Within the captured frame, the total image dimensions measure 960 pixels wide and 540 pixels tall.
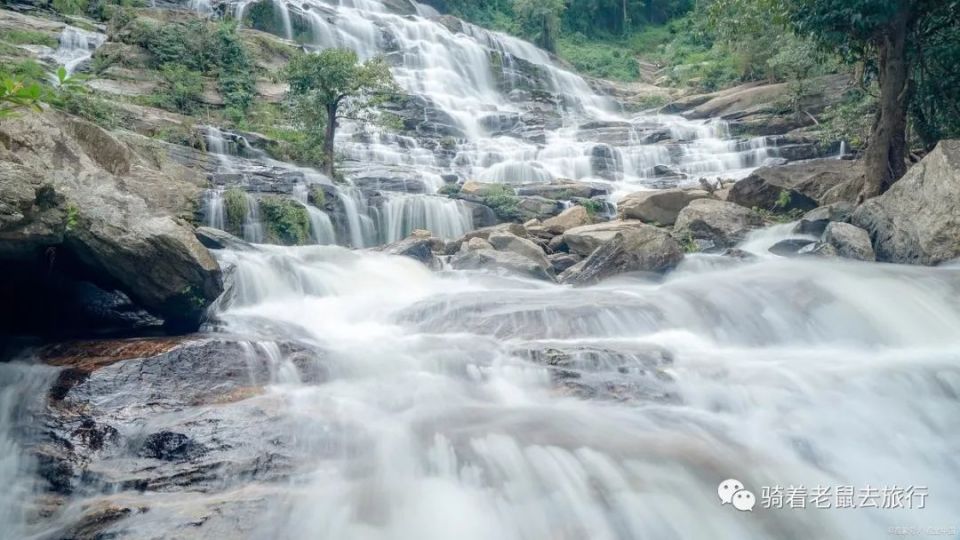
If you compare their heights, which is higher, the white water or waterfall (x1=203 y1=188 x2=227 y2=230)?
waterfall (x1=203 y1=188 x2=227 y2=230)

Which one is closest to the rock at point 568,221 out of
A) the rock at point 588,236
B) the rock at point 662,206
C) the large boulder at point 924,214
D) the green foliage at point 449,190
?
the rock at point 588,236

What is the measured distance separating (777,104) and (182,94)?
18.3 m

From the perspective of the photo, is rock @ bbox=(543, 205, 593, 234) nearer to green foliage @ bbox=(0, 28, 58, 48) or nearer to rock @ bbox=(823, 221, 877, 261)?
rock @ bbox=(823, 221, 877, 261)

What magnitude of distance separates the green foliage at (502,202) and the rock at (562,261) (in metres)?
3.12

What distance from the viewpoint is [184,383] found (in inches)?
211

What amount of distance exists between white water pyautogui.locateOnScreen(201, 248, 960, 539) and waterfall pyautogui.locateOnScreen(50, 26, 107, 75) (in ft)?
40.6

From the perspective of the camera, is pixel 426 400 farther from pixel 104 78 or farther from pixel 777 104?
pixel 777 104

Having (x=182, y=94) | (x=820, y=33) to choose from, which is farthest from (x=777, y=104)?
(x=182, y=94)

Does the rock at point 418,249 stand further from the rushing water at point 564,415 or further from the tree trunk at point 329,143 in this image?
the tree trunk at point 329,143

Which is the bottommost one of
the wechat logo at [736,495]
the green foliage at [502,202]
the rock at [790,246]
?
the wechat logo at [736,495]

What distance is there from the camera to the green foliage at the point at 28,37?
16.9m

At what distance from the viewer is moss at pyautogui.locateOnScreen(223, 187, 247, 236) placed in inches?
457

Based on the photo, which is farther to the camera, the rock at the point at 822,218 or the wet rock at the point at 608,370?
the rock at the point at 822,218

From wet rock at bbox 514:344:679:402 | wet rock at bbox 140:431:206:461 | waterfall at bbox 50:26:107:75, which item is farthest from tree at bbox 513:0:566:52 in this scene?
wet rock at bbox 140:431:206:461
